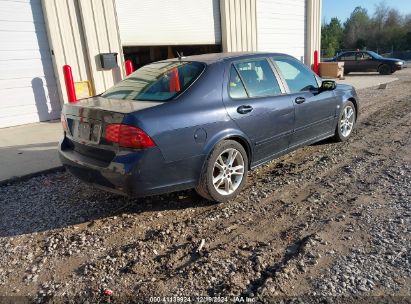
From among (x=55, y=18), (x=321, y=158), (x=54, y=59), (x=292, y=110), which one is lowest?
(x=321, y=158)

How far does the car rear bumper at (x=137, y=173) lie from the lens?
3090 mm

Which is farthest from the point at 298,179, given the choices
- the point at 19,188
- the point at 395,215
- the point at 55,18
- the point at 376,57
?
the point at 376,57

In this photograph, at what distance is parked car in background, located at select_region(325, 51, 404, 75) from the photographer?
20.3m

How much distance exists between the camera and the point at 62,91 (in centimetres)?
818

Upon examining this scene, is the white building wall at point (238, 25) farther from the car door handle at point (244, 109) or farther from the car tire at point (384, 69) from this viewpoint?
the car tire at point (384, 69)

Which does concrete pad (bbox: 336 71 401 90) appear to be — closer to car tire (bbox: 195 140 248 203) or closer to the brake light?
car tire (bbox: 195 140 248 203)

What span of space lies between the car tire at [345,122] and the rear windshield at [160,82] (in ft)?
9.47

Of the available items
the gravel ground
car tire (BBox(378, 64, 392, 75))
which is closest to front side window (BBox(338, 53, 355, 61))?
car tire (BBox(378, 64, 392, 75))

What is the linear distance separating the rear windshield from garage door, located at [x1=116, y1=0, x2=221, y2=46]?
5.72 meters

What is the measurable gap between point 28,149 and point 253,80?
416 cm

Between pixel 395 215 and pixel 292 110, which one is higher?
pixel 292 110

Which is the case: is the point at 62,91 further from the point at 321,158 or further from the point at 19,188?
the point at 321,158

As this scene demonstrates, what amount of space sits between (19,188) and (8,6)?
16.2ft

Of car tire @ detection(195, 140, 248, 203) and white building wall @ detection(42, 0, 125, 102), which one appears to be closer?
car tire @ detection(195, 140, 248, 203)
